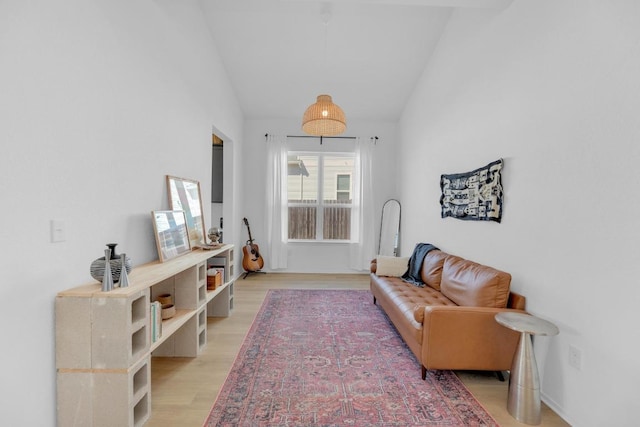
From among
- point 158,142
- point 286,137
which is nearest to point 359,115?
point 286,137

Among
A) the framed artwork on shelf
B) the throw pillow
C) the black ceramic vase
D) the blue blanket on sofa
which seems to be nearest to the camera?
the black ceramic vase

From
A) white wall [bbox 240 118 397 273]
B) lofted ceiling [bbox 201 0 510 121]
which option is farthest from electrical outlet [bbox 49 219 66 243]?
white wall [bbox 240 118 397 273]

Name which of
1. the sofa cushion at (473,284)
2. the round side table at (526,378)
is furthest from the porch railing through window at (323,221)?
the round side table at (526,378)

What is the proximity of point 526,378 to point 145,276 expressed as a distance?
242 cm

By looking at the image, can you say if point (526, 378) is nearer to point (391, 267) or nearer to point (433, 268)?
point (433, 268)

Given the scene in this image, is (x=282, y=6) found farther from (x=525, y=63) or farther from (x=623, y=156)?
(x=623, y=156)

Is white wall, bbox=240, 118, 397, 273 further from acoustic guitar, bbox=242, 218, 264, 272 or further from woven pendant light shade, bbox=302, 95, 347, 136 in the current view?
woven pendant light shade, bbox=302, 95, 347, 136

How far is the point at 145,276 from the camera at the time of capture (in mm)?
1896

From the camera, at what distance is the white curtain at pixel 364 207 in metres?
5.39

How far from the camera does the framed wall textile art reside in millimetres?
2527

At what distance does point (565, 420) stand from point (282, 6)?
432cm

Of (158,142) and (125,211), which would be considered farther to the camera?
(158,142)

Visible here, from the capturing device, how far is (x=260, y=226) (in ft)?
17.9

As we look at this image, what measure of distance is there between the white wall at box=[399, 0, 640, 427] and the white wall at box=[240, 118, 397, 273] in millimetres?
2574
